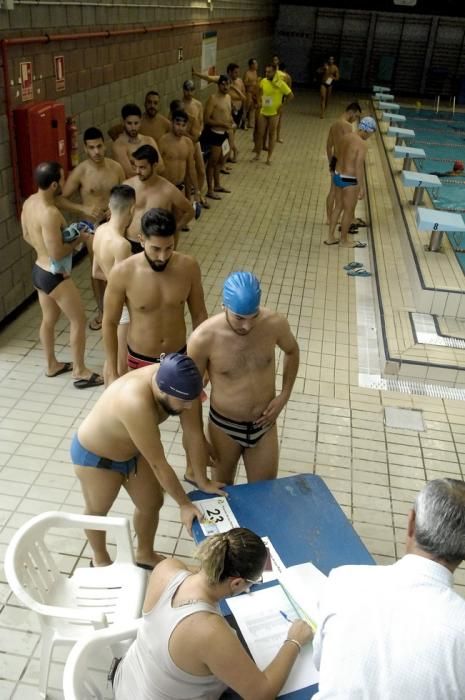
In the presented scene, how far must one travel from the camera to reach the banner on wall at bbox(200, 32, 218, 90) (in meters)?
12.0

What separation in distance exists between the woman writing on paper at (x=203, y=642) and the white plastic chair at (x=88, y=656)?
0.14 metres

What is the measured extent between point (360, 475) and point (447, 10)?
22.4 metres

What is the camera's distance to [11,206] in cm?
528

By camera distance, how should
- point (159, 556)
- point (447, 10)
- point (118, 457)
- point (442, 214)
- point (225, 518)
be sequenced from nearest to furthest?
point (225, 518) → point (118, 457) → point (159, 556) → point (442, 214) → point (447, 10)

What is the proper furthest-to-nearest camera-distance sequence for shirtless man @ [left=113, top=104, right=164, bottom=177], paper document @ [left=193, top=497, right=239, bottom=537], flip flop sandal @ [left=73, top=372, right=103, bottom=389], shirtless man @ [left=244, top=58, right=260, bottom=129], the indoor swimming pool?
A: shirtless man @ [left=244, top=58, right=260, bottom=129] < the indoor swimming pool < shirtless man @ [left=113, top=104, right=164, bottom=177] < flip flop sandal @ [left=73, top=372, right=103, bottom=389] < paper document @ [left=193, top=497, right=239, bottom=537]

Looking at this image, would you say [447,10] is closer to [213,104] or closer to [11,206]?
[213,104]

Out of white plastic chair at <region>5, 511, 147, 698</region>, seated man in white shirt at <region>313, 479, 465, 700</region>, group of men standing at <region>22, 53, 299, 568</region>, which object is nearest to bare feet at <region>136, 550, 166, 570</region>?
group of men standing at <region>22, 53, 299, 568</region>

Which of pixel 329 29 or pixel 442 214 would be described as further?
pixel 329 29

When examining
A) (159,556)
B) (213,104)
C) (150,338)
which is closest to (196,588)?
(159,556)

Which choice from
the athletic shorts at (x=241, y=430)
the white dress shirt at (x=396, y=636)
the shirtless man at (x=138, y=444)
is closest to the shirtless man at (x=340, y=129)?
the athletic shorts at (x=241, y=430)

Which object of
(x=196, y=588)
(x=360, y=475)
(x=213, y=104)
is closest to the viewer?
(x=196, y=588)

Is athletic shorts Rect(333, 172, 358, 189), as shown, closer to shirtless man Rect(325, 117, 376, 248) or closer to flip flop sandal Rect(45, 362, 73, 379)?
shirtless man Rect(325, 117, 376, 248)

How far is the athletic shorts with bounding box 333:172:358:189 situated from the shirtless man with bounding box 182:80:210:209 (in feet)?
6.09

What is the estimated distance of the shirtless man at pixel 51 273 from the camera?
14.0 ft
